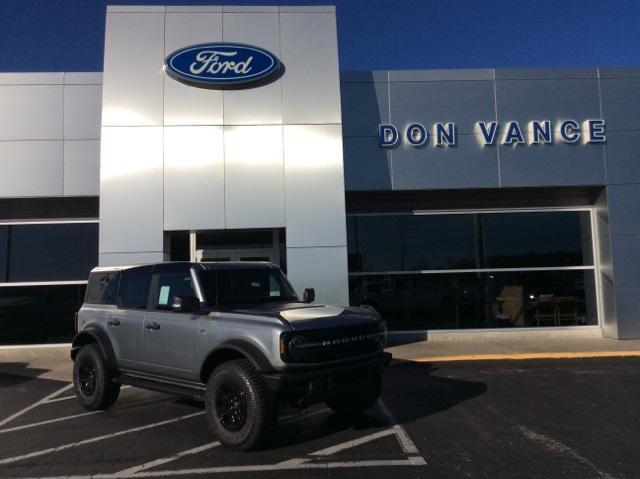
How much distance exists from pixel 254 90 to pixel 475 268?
7419 mm

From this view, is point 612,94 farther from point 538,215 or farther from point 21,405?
point 21,405

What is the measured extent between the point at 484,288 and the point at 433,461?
1004 centimetres

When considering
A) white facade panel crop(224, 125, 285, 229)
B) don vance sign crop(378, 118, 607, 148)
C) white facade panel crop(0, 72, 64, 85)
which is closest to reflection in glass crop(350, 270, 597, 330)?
don vance sign crop(378, 118, 607, 148)

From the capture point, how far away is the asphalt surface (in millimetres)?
4961

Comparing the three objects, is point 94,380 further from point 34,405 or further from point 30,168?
point 30,168

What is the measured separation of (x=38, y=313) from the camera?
13.8m

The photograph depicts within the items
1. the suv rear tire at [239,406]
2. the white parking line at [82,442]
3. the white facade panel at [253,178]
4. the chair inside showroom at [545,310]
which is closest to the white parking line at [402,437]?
the suv rear tire at [239,406]

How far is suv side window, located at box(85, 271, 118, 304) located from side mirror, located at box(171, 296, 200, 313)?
1.91 meters

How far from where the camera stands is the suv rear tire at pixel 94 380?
7.12 m

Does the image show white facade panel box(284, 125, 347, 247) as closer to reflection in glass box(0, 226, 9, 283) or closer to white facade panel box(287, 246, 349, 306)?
white facade panel box(287, 246, 349, 306)

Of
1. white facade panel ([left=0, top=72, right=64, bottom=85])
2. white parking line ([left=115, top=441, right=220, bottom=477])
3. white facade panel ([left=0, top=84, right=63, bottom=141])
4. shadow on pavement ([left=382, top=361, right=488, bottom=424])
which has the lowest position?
shadow on pavement ([left=382, top=361, right=488, bottom=424])

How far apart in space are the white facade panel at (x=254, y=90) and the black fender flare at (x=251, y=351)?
24.8 ft

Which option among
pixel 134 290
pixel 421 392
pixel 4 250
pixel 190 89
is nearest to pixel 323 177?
pixel 190 89

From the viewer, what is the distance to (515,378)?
9164 mm
